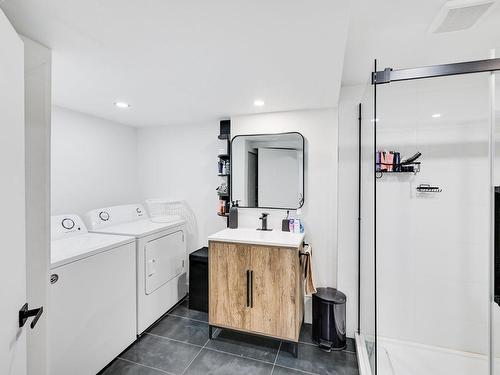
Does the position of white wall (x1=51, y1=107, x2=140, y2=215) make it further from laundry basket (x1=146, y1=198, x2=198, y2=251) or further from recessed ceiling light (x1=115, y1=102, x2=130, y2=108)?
recessed ceiling light (x1=115, y1=102, x2=130, y2=108)

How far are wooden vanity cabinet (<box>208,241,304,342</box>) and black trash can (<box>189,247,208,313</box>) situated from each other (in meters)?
0.45

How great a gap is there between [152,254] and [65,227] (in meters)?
0.76

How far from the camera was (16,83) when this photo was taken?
0.93 meters

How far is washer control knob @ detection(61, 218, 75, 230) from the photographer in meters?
2.07

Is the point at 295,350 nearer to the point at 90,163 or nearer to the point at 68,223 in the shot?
the point at 68,223

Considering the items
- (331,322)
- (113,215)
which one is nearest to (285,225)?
(331,322)

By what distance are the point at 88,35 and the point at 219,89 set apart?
894 millimetres

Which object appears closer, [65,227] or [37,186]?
[37,186]

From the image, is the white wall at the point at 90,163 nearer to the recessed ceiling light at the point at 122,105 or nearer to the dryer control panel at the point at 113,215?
the dryer control panel at the point at 113,215

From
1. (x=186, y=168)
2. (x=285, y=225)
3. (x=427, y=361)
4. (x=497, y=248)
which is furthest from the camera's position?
(x=186, y=168)

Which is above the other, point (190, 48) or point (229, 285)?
point (190, 48)

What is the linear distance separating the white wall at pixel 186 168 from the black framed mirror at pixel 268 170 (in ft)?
1.26

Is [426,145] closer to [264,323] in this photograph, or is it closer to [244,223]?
[244,223]

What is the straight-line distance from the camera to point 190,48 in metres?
1.27
